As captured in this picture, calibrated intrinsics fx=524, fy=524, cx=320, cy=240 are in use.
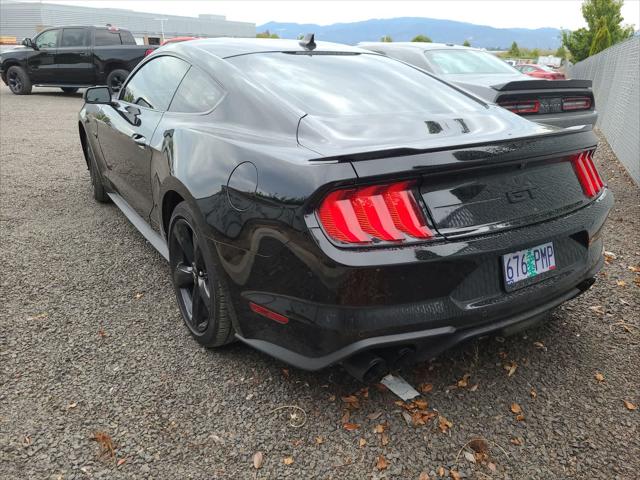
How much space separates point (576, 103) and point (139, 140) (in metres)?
5.28

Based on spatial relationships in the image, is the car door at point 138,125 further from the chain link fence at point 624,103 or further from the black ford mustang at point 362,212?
the chain link fence at point 624,103

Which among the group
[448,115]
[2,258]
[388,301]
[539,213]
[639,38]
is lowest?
[2,258]

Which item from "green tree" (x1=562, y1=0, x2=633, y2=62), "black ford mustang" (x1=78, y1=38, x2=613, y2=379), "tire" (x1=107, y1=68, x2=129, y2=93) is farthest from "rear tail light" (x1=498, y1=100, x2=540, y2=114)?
"green tree" (x1=562, y1=0, x2=633, y2=62)

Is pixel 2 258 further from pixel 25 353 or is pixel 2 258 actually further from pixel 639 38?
pixel 639 38

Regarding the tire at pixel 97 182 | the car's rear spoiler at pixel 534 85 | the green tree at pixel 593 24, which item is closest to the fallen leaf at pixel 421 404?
the tire at pixel 97 182

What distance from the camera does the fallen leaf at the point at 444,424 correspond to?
7.29 feet

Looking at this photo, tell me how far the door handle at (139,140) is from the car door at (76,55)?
12011 millimetres

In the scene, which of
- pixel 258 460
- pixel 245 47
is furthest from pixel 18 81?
pixel 258 460

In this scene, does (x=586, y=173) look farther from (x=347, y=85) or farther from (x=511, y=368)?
(x=347, y=85)

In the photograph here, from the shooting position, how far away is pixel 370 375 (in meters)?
2.07

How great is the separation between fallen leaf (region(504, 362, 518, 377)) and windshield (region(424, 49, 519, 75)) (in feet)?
16.1

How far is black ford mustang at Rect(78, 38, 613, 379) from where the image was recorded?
1.93m

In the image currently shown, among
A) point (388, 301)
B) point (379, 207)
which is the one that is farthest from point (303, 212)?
point (388, 301)

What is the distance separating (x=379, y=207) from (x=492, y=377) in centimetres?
118
